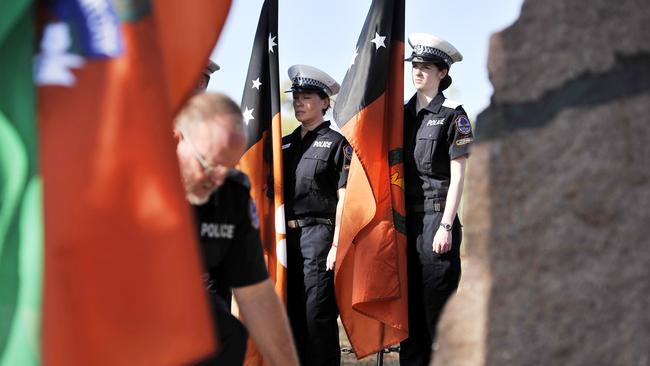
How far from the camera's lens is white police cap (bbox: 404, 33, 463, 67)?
548cm

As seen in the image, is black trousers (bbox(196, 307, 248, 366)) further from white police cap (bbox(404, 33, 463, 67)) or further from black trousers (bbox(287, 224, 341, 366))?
white police cap (bbox(404, 33, 463, 67))

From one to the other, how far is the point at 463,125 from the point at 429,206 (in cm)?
54

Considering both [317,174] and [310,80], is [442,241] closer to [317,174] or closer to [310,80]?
[317,174]

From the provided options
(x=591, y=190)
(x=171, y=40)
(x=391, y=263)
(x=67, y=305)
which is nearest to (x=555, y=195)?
(x=591, y=190)

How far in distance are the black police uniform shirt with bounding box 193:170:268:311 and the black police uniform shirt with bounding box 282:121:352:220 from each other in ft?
9.77

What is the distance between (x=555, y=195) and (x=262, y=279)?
1.02 meters

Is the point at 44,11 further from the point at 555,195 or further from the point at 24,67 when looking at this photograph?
the point at 555,195

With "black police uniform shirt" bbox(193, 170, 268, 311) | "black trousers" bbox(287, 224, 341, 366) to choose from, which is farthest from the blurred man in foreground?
"black trousers" bbox(287, 224, 341, 366)

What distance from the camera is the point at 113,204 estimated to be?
1.54 metres

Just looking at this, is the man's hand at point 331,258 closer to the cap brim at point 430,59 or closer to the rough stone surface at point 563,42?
the cap brim at point 430,59

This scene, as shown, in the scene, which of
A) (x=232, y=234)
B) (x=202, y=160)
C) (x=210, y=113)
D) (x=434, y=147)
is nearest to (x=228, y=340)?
(x=232, y=234)

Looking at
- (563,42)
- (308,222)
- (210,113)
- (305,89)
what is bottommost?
(308,222)

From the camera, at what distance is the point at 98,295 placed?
4.96 ft

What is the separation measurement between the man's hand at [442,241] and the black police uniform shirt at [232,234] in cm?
265
